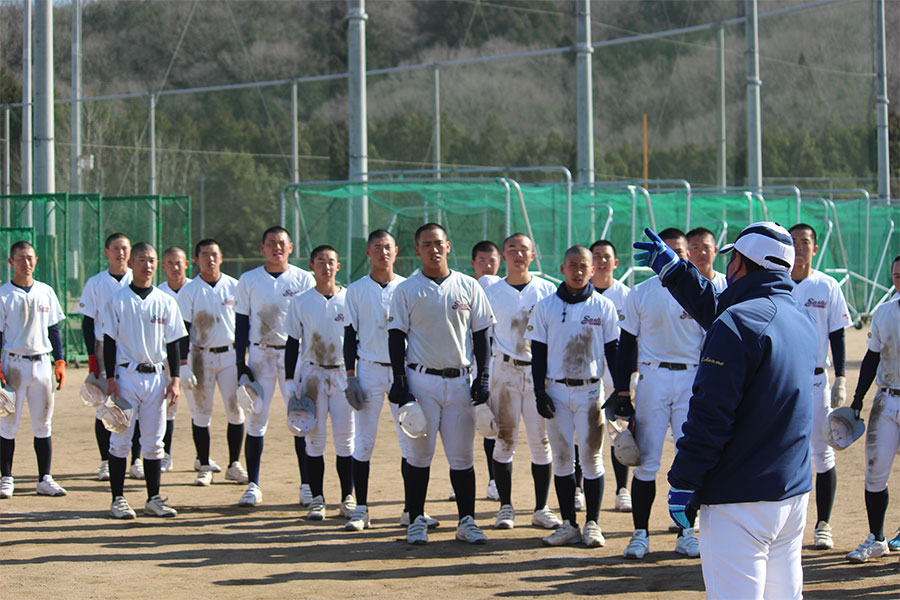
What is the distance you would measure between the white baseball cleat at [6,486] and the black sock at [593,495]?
5.29 meters

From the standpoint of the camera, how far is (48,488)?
9.68 meters

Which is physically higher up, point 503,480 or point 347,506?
point 503,480

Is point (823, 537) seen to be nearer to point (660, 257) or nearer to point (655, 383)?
point (655, 383)

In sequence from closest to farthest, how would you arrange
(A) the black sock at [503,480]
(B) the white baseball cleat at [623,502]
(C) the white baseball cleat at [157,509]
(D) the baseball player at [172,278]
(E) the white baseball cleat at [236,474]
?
1. (A) the black sock at [503,480]
2. (C) the white baseball cleat at [157,509]
3. (B) the white baseball cleat at [623,502]
4. (D) the baseball player at [172,278]
5. (E) the white baseball cleat at [236,474]

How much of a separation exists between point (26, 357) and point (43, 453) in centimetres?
90

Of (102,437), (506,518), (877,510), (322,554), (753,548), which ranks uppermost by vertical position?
(753,548)

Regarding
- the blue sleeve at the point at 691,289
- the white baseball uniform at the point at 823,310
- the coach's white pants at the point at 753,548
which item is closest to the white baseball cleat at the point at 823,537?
the white baseball uniform at the point at 823,310

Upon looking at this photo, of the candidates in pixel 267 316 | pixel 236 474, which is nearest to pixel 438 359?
pixel 267 316

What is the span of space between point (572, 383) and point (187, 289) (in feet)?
14.3

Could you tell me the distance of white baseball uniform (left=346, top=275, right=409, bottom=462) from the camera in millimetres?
8375

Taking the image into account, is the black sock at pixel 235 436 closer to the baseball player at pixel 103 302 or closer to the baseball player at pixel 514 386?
the baseball player at pixel 103 302

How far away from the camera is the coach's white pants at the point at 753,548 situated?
168 inches

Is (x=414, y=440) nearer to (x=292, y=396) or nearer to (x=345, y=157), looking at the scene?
(x=292, y=396)

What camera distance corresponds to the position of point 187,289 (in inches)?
408
